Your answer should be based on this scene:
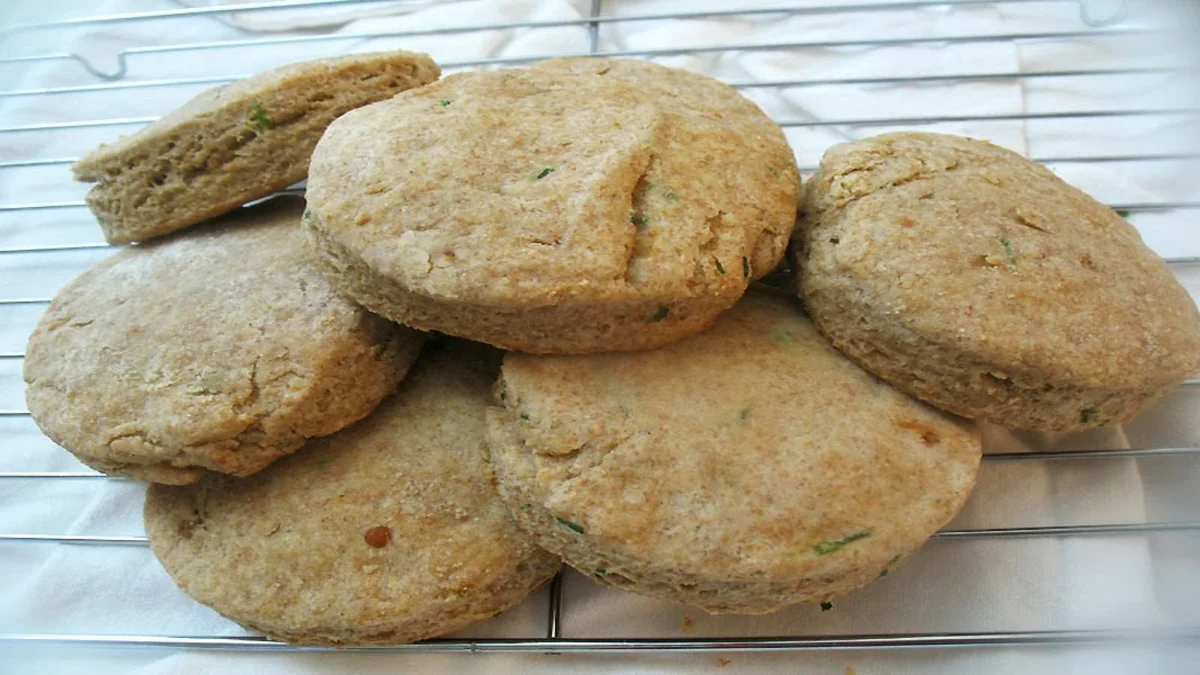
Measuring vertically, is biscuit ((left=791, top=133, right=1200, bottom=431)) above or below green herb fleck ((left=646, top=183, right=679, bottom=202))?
below

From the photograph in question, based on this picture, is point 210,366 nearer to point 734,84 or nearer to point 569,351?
point 569,351

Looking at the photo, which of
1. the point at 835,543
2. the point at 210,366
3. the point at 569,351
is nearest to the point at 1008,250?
the point at 835,543

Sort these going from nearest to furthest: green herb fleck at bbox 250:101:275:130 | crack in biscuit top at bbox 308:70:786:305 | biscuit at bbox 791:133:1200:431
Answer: crack in biscuit top at bbox 308:70:786:305, biscuit at bbox 791:133:1200:431, green herb fleck at bbox 250:101:275:130

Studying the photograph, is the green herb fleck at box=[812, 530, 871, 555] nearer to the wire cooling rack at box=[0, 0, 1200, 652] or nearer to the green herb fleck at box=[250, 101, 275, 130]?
the wire cooling rack at box=[0, 0, 1200, 652]

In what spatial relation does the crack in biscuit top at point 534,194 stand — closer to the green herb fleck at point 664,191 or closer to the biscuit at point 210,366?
the green herb fleck at point 664,191

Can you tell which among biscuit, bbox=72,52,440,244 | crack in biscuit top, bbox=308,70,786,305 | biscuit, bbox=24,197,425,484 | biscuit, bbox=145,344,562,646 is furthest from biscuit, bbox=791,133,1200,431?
biscuit, bbox=72,52,440,244

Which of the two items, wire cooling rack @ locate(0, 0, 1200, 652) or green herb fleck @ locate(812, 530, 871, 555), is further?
wire cooling rack @ locate(0, 0, 1200, 652)

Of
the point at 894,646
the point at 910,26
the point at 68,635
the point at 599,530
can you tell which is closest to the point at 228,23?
the point at 68,635
